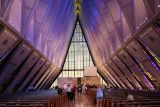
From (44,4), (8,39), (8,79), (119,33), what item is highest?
(44,4)

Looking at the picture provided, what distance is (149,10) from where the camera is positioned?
17078 mm

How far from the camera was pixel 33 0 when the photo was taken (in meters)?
22.1

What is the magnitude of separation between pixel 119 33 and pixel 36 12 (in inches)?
301

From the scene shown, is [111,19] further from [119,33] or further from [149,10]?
[149,10]

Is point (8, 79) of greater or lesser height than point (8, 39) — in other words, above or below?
below

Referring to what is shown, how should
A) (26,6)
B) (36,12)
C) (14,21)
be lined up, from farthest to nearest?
(36,12)
(26,6)
(14,21)

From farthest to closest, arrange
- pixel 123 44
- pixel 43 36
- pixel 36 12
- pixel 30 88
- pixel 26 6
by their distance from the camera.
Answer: pixel 30 88, pixel 43 36, pixel 123 44, pixel 36 12, pixel 26 6


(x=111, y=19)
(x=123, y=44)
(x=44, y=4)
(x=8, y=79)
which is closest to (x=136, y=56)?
(x=123, y=44)

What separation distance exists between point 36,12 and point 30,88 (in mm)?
18536

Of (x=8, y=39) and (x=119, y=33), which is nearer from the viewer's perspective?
(x=8, y=39)

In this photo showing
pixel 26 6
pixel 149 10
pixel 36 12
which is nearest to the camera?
pixel 149 10

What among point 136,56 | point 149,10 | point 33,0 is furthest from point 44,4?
point 149,10

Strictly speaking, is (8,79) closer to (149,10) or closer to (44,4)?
(44,4)

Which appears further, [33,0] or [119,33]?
[119,33]
